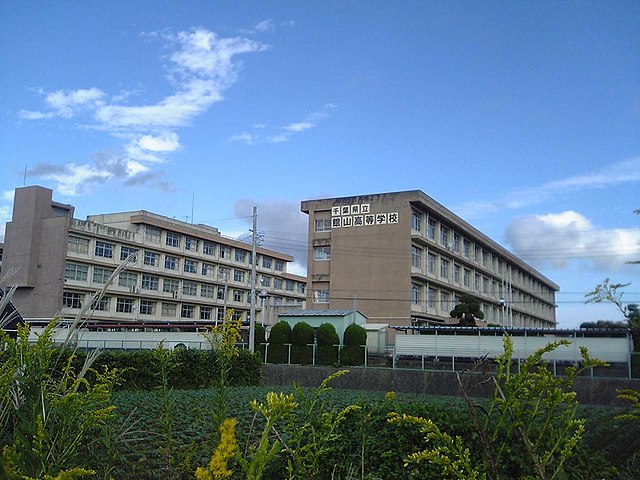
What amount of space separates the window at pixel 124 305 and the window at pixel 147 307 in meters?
1.32

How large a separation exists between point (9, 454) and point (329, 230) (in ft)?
135

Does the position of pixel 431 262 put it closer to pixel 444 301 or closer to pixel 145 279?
pixel 444 301

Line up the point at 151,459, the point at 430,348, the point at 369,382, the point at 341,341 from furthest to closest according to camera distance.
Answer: the point at 341,341 < the point at 430,348 < the point at 369,382 < the point at 151,459

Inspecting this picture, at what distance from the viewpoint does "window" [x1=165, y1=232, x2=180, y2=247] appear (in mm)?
55862

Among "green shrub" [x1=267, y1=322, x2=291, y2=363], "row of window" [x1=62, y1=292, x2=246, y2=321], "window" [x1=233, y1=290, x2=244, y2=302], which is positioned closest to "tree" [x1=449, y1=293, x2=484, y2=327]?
"green shrub" [x1=267, y1=322, x2=291, y2=363]

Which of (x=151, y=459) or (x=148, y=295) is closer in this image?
(x=151, y=459)

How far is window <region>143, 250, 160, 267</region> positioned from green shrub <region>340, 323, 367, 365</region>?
28881 mm

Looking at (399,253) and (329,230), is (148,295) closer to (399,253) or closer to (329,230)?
(329,230)

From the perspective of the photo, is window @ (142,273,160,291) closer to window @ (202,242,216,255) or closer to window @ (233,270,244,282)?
window @ (202,242,216,255)

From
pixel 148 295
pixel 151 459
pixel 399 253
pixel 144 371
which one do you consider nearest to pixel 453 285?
pixel 399 253

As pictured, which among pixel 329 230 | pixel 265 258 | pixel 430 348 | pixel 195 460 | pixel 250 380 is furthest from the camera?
pixel 265 258

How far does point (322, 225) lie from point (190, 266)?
19400mm

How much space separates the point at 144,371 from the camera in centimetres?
1475

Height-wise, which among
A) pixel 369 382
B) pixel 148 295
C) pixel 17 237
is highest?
pixel 17 237
